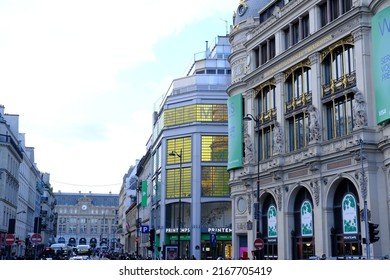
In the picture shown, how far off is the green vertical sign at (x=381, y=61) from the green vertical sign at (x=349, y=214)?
242 inches

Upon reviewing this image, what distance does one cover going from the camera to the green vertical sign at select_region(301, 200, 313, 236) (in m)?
43.2

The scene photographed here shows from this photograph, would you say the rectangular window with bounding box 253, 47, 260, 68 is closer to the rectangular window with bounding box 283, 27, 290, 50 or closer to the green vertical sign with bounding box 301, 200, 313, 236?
the rectangular window with bounding box 283, 27, 290, 50

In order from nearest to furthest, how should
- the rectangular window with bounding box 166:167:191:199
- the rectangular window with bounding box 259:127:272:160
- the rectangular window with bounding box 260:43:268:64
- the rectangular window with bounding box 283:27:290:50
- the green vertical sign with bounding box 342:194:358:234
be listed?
the green vertical sign with bounding box 342:194:358:234 → the rectangular window with bounding box 283:27:290:50 → the rectangular window with bounding box 259:127:272:160 → the rectangular window with bounding box 260:43:268:64 → the rectangular window with bounding box 166:167:191:199

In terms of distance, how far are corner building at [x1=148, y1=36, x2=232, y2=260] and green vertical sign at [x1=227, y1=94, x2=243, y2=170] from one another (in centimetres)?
1663

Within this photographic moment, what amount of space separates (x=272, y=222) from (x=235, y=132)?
1063 cm

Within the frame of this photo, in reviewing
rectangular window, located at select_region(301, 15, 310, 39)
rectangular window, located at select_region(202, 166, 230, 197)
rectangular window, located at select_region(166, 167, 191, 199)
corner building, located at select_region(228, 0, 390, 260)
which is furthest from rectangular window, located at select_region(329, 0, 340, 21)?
rectangular window, located at select_region(166, 167, 191, 199)

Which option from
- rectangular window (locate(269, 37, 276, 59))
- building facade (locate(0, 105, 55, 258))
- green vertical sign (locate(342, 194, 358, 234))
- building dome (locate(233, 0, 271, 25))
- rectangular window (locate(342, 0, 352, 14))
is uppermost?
building dome (locate(233, 0, 271, 25))

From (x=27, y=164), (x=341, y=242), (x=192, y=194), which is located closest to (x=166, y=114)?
(x=192, y=194)

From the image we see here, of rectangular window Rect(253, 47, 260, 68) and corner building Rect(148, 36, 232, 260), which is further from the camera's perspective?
corner building Rect(148, 36, 232, 260)

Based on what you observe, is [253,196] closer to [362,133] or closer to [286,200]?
[286,200]

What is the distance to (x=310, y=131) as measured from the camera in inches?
1671

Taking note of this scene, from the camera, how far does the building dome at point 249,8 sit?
57.7 metres

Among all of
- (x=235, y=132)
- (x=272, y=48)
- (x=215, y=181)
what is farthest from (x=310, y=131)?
(x=215, y=181)

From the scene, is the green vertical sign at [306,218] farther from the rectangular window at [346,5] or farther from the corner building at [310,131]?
the rectangular window at [346,5]
